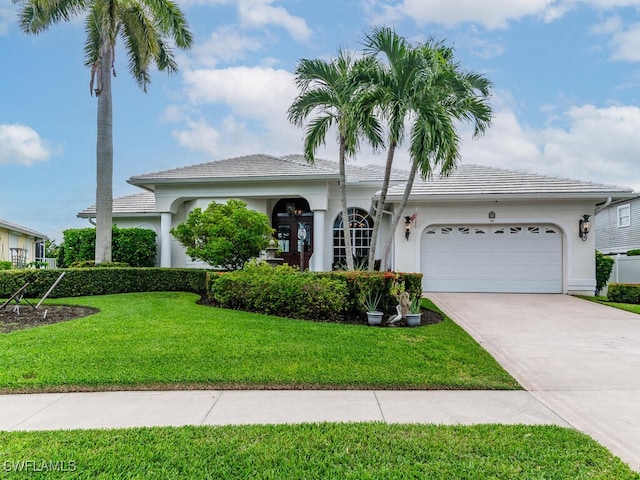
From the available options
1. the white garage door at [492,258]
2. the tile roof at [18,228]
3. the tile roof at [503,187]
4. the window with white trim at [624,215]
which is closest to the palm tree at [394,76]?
the tile roof at [503,187]

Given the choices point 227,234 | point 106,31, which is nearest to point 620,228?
point 227,234

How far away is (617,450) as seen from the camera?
310cm

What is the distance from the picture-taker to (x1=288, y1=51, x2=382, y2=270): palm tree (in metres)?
9.44

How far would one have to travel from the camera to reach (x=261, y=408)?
393 centimetres

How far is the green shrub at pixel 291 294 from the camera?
27.2 ft

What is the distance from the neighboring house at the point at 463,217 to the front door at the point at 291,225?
3.68 ft

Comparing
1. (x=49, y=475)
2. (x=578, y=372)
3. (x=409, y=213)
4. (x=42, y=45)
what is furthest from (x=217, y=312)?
(x=42, y=45)

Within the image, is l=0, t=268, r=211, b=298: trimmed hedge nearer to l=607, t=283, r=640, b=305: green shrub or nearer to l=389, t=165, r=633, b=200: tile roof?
l=389, t=165, r=633, b=200: tile roof

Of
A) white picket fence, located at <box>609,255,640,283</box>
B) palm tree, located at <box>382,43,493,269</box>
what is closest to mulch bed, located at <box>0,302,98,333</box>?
palm tree, located at <box>382,43,493,269</box>

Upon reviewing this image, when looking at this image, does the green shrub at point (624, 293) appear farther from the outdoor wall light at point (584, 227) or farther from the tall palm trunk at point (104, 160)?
the tall palm trunk at point (104, 160)

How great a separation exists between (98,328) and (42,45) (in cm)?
1359

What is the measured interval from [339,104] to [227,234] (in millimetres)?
4942

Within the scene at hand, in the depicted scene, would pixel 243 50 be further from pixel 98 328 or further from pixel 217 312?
pixel 98 328

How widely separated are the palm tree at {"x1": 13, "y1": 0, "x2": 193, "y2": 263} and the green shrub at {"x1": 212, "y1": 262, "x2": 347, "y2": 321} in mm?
7256
